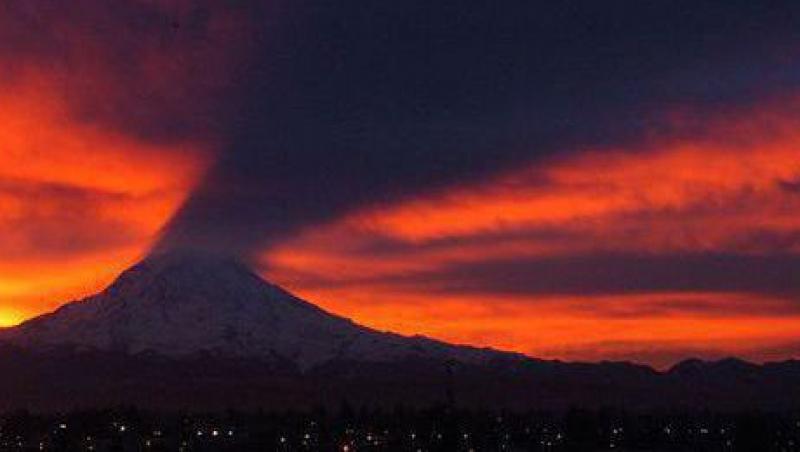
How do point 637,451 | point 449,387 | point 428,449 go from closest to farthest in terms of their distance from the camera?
point 449,387 → point 428,449 → point 637,451

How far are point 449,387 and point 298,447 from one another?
91.7 metres

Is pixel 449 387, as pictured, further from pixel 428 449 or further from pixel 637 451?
pixel 637 451

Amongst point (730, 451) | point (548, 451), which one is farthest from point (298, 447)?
point (730, 451)

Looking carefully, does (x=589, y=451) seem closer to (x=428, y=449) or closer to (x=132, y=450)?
(x=428, y=449)

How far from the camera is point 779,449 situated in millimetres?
190875

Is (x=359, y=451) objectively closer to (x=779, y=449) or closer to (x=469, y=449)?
(x=469, y=449)

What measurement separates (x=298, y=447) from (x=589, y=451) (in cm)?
3924

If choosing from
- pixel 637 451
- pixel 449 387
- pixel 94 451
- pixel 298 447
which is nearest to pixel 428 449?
pixel 298 447

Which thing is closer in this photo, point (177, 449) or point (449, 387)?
point (449, 387)

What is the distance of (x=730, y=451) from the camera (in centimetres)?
19900

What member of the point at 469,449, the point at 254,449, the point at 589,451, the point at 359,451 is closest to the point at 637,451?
the point at 589,451

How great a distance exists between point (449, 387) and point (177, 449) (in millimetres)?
94447

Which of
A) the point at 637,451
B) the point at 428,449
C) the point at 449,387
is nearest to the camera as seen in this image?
the point at 449,387

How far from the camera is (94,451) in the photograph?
190 meters
